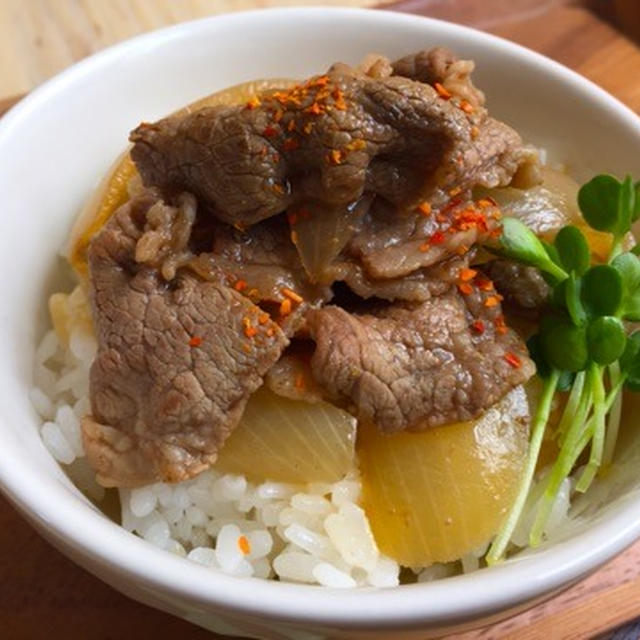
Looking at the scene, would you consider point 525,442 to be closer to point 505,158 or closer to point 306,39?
point 505,158

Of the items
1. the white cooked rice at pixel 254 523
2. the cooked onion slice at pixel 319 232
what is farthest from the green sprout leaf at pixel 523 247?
the white cooked rice at pixel 254 523

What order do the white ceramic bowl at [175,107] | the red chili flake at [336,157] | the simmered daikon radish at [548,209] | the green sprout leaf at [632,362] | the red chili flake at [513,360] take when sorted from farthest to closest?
1. the simmered daikon radish at [548,209]
2. the green sprout leaf at [632,362]
3. the red chili flake at [513,360]
4. the red chili flake at [336,157]
5. the white ceramic bowl at [175,107]

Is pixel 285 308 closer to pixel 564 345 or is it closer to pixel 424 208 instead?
pixel 424 208

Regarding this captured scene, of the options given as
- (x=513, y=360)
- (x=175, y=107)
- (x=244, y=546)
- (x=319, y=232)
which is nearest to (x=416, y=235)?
(x=319, y=232)

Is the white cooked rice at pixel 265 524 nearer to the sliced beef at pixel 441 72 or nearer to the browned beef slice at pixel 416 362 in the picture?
the browned beef slice at pixel 416 362

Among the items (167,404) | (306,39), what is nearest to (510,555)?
(167,404)

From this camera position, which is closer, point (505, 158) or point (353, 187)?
point (353, 187)

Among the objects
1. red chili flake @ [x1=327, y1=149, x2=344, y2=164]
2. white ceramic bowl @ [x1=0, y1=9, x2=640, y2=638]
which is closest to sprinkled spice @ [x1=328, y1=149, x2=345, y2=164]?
red chili flake @ [x1=327, y1=149, x2=344, y2=164]
